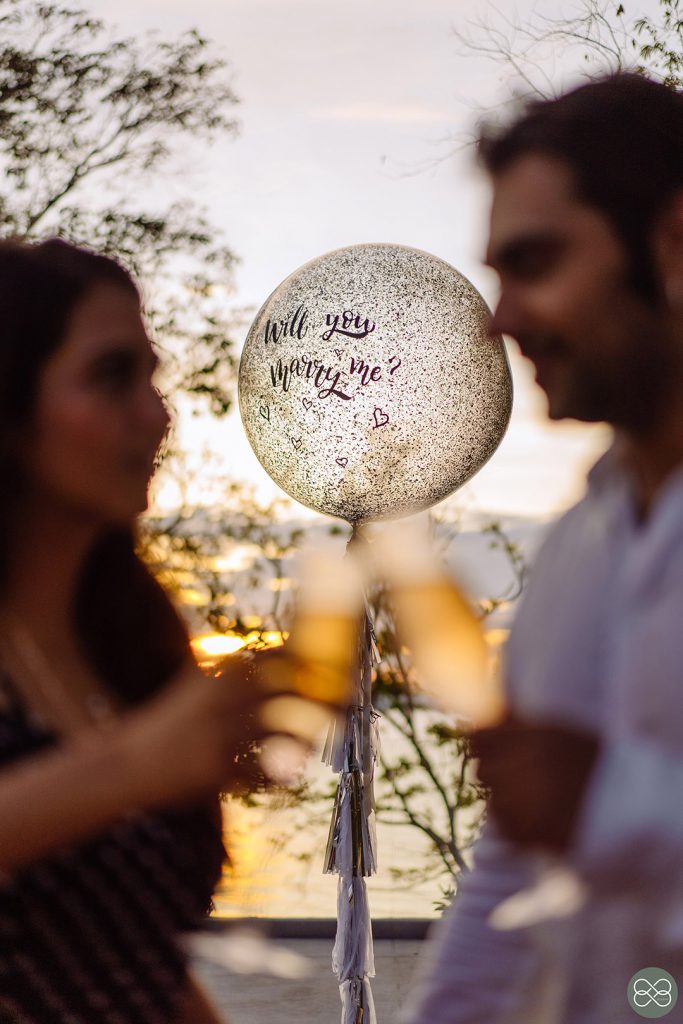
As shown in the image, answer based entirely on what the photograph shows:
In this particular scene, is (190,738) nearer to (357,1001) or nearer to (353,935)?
(353,935)

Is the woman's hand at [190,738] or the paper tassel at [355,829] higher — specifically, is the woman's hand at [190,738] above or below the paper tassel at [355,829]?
above

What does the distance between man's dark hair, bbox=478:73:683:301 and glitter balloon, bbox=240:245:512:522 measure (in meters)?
1.47

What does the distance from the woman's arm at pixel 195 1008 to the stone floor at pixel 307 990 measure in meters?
3.09

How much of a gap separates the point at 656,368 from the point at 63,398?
1.89ft

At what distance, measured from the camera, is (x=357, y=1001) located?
10.4ft

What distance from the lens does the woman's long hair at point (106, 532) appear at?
114 cm

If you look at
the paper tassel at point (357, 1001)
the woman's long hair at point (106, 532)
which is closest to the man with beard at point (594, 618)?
the woman's long hair at point (106, 532)

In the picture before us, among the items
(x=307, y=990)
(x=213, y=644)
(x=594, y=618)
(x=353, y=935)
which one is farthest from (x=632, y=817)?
(x=307, y=990)

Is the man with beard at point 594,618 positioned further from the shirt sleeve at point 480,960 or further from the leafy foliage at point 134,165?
the leafy foliage at point 134,165

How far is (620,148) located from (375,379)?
151cm

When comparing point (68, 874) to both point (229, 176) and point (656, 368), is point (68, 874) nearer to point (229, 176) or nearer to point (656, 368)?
point (656, 368)

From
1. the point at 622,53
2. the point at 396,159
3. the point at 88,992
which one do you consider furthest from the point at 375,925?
the point at 88,992

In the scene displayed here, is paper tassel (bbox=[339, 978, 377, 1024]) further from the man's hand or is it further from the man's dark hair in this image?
the man's dark hair

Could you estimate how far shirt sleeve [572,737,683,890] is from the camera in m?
0.93
